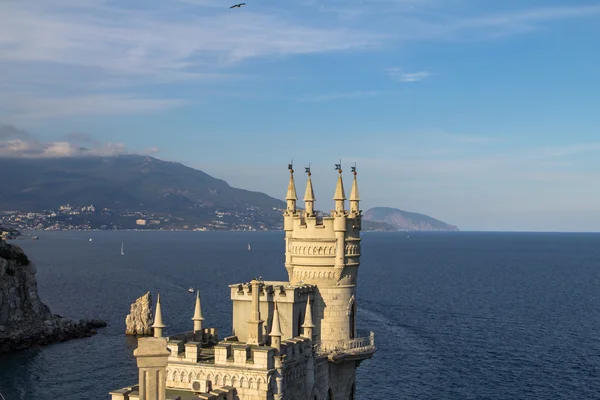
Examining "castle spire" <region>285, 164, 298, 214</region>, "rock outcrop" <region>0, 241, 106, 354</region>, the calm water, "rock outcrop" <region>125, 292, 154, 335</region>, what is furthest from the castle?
"rock outcrop" <region>125, 292, 154, 335</region>

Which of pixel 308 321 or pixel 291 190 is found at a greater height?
pixel 291 190

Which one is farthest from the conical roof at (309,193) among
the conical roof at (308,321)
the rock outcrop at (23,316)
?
the rock outcrop at (23,316)

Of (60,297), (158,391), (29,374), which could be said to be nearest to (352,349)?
(158,391)

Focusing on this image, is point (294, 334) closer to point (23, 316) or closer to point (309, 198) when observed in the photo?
point (309, 198)

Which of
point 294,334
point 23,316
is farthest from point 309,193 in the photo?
point 23,316

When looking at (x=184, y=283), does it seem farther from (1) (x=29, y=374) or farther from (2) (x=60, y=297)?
(1) (x=29, y=374)

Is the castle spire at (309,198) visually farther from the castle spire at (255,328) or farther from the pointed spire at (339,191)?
the castle spire at (255,328)

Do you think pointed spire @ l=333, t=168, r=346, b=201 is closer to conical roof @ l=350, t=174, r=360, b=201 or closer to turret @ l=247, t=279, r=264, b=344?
conical roof @ l=350, t=174, r=360, b=201

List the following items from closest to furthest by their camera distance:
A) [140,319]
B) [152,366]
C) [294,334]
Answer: [152,366] < [294,334] < [140,319]
